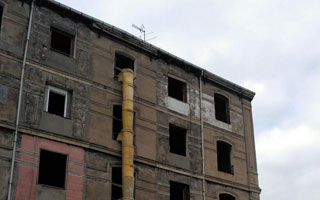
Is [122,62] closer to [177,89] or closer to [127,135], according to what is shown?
[177,89]

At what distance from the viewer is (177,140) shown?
2733 cm

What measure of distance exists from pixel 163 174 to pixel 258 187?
7.42 meters

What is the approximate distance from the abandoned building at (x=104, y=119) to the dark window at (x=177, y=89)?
0.06m

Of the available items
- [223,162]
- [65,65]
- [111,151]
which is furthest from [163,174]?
[65,65]

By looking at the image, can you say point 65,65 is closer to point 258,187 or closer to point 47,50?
point 47,50

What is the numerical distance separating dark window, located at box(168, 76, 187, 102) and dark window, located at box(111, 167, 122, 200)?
20.6 ft

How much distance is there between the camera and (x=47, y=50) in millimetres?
23312

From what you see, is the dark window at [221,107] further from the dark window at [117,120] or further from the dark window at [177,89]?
the dark window at [117,120]

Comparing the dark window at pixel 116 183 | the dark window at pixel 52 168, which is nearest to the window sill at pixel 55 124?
the dark window at pixel 52 168

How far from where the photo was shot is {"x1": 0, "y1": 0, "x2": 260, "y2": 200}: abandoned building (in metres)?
21.4

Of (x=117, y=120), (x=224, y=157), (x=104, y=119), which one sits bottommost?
(x=224, y=157)

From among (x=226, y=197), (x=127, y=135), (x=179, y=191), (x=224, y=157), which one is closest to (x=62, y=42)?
(x=127, y=135)

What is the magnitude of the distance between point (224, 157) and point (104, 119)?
336 inches

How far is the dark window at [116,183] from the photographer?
23.4 metres
